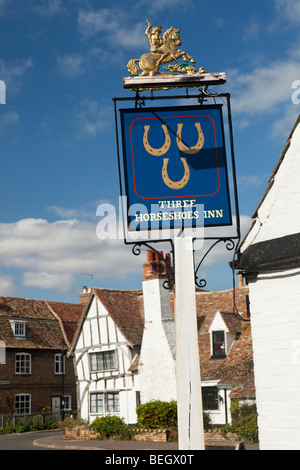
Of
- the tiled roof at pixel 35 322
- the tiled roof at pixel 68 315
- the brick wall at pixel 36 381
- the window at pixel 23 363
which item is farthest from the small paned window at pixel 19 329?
the tiled roof at pixel 68 315

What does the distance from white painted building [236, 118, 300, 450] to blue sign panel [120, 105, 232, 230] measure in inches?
38.2

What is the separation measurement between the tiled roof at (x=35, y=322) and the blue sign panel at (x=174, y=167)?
32337 millimetres

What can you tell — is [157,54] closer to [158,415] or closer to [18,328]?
[158,415]

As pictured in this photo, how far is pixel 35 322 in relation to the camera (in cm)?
4084

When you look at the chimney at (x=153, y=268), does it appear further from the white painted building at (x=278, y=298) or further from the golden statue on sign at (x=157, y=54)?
the golden statue on sign at (x=157, y=54)

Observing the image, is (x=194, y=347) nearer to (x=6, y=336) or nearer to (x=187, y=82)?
(x=187, y=82)

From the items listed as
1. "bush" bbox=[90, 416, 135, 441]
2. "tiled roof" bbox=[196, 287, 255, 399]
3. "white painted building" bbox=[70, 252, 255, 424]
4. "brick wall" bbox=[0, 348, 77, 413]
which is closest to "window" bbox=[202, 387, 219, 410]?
"white painted building" bbox=[70, 252, 255, 424]

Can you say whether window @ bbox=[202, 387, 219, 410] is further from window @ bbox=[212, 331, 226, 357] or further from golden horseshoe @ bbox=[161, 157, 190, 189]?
golden horseshoe @ bbox=[161, 157, 190, 189]

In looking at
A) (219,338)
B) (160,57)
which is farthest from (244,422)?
(160,57)

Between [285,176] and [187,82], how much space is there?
212 centimetres

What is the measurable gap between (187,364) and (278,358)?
1.55m

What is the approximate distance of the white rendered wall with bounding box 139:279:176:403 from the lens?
26359mm

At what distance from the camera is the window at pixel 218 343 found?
2680 cm

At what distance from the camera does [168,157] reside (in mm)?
7996
